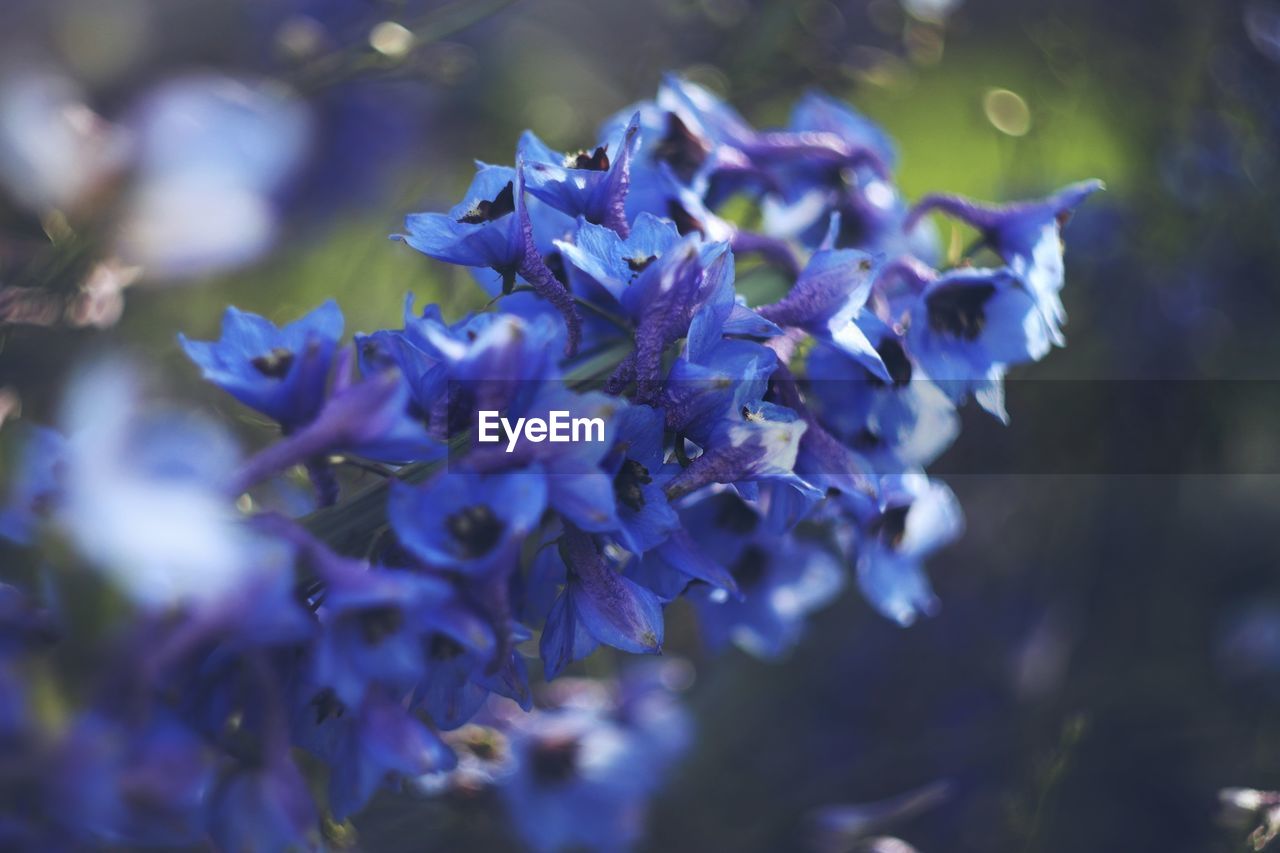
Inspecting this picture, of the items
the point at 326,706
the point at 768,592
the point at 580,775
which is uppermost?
the point at 326,706

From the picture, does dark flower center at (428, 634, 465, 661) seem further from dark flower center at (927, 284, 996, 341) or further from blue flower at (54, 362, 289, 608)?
dark flower center at (927, 284, 996, 341)

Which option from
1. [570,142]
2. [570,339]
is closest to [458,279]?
[570,142]

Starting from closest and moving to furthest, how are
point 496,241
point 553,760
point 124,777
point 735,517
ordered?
1. point 124,777
2. point 496,241
3. point 735,517
4. point 553,760

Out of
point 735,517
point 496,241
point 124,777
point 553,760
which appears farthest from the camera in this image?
point 553,760

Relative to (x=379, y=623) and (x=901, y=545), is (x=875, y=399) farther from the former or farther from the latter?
(x=379, y=623)

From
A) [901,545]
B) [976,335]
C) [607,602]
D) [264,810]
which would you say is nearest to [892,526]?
[901,545]

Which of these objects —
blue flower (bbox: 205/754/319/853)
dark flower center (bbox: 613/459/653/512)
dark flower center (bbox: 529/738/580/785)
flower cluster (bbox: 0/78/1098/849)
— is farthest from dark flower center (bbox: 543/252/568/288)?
dark flower center (bbox: 529/738/580/785)

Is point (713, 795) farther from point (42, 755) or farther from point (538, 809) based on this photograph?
point (42, 755)
